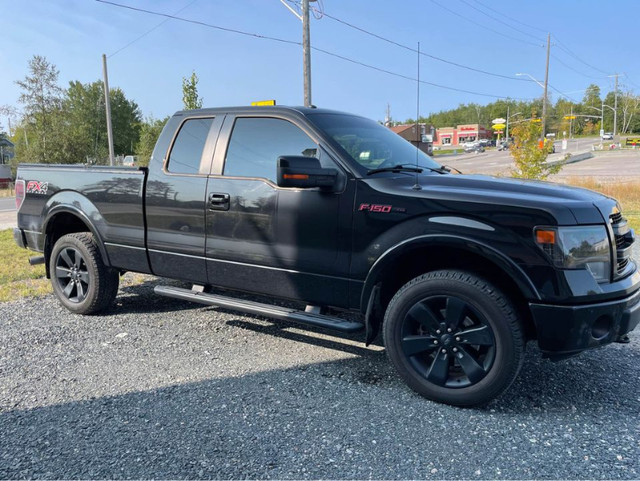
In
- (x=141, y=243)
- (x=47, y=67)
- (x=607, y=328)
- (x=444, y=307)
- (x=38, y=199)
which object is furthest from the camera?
(x=47, y=67)

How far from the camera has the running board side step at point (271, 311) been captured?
3.50m

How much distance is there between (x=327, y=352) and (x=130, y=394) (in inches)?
60.1

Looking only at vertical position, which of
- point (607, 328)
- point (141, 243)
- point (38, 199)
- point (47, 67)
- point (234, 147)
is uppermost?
point (47, 67)

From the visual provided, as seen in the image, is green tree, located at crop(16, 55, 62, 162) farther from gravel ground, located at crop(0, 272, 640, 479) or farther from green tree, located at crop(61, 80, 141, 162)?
gravel ground, located at crop(0, 272, 640, 479)

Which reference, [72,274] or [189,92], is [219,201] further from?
[189,92]

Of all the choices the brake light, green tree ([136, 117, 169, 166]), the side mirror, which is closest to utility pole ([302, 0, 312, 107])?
the brake light

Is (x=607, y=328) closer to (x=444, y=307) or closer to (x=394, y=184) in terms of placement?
(x=444, y=307)

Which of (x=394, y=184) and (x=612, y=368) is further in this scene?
(x=612, y=368)

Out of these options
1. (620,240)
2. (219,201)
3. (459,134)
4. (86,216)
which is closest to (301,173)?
(219,201)

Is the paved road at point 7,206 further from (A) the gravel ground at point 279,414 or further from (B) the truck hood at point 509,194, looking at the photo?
(B) the truck hood at point 509,194

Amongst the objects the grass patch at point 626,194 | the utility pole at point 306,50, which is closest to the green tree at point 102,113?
the utility pole at point 306,50

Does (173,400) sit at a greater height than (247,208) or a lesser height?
lesser

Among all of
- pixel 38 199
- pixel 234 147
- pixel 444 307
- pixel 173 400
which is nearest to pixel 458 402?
pixel 444 307

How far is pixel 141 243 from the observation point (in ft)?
14.8
